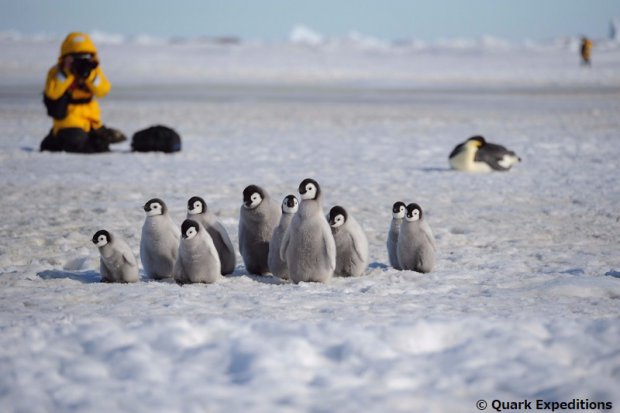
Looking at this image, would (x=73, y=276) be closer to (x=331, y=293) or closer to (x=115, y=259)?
(x=115, y=259)

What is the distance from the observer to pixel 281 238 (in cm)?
468

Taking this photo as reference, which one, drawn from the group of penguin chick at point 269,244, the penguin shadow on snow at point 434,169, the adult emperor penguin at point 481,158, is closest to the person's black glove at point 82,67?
the penguin shadow on snow at point 434,169

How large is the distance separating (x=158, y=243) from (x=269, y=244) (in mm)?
590

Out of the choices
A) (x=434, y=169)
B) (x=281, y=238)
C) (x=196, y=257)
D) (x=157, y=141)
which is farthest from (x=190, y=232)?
(x=157, y=141)

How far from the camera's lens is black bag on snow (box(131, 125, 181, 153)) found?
10.9 metres

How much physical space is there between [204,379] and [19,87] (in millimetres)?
24002

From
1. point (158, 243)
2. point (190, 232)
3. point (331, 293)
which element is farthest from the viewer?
point (158, 243)

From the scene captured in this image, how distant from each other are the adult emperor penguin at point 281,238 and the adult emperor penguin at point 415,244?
1.99ft

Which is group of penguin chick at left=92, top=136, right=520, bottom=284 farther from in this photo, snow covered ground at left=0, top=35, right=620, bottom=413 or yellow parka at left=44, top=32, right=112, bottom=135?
yellow parka at left=44, top=32, right=112, bottom=135

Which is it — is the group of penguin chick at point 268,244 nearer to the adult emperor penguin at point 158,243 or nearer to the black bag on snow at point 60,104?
the adult emperor penguin at point 158,243

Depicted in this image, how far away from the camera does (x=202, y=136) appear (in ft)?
43.0

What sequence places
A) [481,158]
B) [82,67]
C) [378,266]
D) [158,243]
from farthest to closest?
[82,67]
[481,158]
[378,266]
[158,243]

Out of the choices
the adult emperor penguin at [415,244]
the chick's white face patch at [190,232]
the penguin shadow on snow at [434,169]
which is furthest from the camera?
the penguin shadow on snow at [434,169]

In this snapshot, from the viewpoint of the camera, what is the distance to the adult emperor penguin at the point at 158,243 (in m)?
4.69
